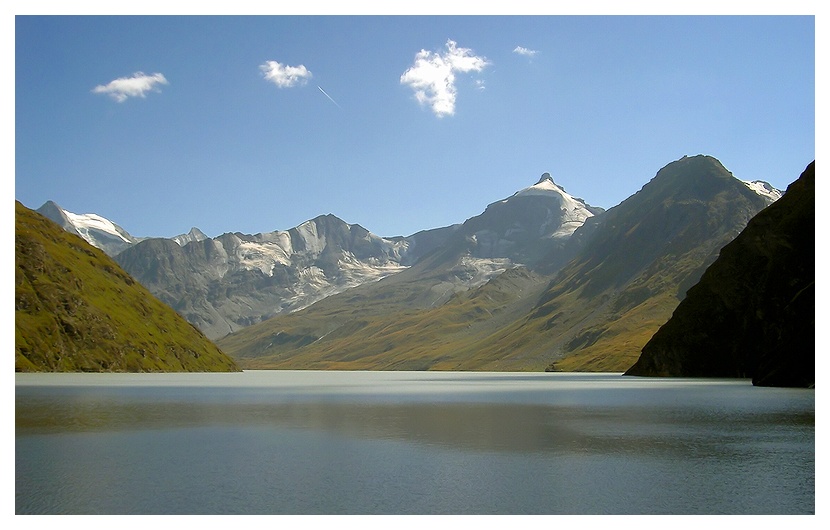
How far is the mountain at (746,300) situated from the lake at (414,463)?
2828 inches

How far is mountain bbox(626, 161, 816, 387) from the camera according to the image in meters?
130

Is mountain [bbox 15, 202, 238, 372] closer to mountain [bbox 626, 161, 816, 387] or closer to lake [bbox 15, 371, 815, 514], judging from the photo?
lake [bbox 15, 371, 815, 514]

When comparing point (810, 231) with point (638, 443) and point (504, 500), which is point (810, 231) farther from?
point (504, 500)

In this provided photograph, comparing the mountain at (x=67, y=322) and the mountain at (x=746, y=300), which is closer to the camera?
the mountain at (x=746, y=300)

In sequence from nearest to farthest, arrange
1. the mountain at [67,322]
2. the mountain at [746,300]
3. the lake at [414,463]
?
the lake at [414,463], the mountain at [746,300], the mountain at [67,322]

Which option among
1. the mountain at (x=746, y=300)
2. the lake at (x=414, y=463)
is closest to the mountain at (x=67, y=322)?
the lake at (x=414, y=463)

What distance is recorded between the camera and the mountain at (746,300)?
130 meters

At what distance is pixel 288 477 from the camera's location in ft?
93.8

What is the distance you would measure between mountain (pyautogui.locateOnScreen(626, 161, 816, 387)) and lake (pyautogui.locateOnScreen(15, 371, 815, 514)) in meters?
71.8

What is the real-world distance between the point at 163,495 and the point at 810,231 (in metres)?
125

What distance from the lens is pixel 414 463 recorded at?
104 ft

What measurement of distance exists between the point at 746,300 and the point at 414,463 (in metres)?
136

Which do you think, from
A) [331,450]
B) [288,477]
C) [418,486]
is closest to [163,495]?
[288,477]

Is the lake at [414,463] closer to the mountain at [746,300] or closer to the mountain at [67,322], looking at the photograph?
the mountain at [746,300]
